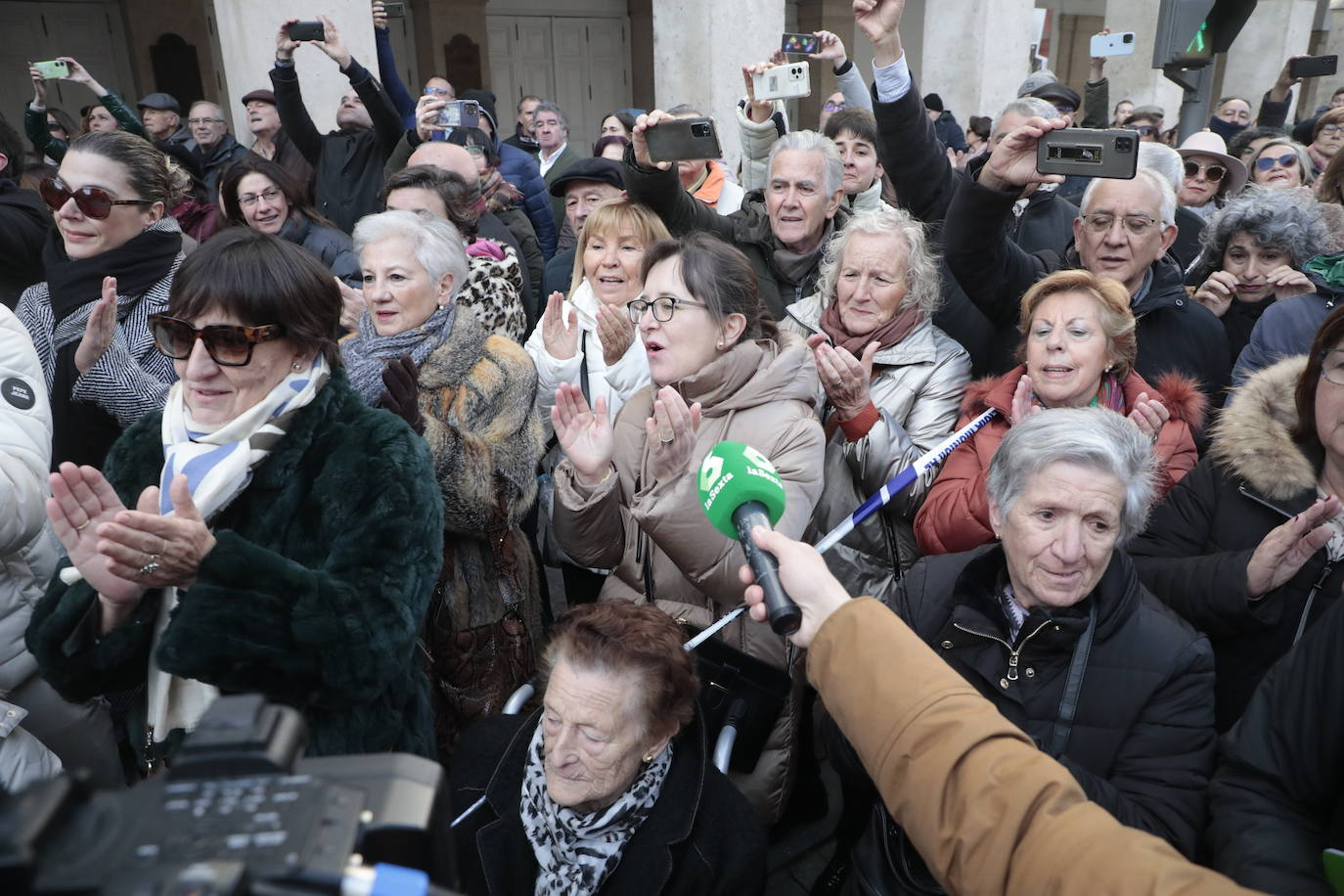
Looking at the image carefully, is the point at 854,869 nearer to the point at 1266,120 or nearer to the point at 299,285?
the point at 299,285

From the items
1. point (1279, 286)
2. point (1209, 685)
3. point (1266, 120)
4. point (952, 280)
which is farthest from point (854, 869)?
point (1266, 120)

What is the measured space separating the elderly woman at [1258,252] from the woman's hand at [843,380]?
1.73 metres

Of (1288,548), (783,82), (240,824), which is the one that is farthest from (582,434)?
(783,82)

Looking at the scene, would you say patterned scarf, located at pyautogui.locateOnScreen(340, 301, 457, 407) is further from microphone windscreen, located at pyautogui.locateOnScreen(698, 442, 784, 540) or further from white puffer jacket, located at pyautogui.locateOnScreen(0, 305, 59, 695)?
microphone windscreen, located at pyautogui.locateOnScreen(698, 442, 784, 540)

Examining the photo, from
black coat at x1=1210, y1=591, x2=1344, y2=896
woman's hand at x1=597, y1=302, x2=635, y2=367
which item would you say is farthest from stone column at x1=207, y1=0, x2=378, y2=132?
black coat at x1=1210, y1=591, x2=1344, y2=896

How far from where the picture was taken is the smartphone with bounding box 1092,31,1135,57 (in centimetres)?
568

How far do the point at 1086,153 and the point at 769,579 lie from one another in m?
2.26

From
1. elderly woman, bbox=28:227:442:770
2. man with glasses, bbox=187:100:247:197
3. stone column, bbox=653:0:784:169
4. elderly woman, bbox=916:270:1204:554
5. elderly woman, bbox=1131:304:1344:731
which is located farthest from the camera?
stone column, bbox=653:0:784:169

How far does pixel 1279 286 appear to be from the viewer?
11.3 ft

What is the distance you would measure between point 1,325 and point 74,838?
2077 mm

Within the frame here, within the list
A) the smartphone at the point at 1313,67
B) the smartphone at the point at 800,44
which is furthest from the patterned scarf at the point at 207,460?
the smartphone at the point at 1313,67

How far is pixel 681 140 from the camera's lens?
3.59 metres

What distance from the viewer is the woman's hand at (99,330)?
271 cm

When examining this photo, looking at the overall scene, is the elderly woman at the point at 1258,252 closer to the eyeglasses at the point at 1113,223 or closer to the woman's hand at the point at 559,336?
the eyeglasses at the point at 1113,223
